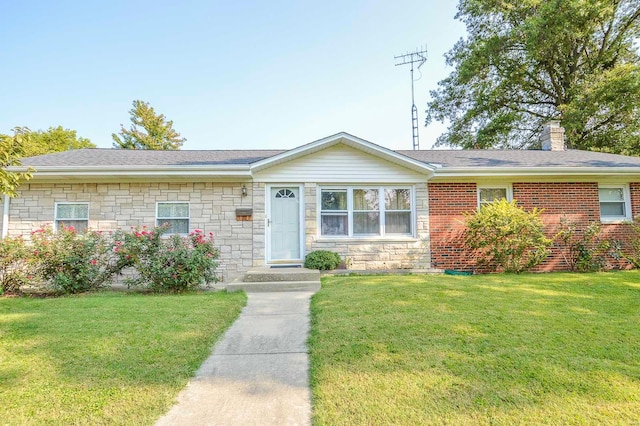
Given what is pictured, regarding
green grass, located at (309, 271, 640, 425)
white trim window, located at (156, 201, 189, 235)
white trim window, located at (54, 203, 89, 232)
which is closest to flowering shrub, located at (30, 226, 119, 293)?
white trim window, located at (54, 203, 89, 232)

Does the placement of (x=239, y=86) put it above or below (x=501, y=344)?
above

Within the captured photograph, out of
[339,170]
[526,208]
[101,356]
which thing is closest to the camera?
[101,356]

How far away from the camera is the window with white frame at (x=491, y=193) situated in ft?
30.5

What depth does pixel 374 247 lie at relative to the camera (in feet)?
29.0

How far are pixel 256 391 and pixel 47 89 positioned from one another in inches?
819

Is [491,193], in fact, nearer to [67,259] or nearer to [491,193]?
[491,193]

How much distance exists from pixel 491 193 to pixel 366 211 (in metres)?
3.67

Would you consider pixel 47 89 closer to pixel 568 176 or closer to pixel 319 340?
pixel 319 340

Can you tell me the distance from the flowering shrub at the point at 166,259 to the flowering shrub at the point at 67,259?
47cm

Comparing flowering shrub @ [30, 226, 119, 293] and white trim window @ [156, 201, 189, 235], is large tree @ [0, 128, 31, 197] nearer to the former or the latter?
flowering shrub @ [30, 226, 119, 293]

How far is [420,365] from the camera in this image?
9.65 ft

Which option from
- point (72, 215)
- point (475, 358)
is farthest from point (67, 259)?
point (475, 358)

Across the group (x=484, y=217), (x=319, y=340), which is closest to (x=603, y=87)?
(x=484, y=217)

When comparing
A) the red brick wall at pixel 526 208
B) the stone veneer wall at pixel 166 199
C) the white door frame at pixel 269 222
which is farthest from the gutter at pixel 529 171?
the stone veneer wall at pixel 166 199
